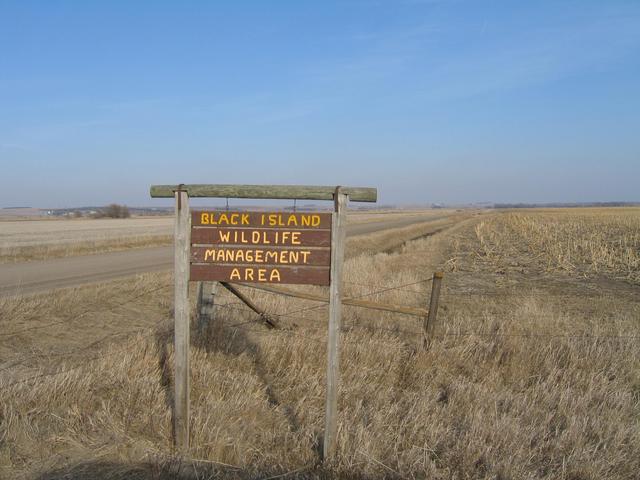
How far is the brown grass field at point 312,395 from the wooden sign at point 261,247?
50.3 inches

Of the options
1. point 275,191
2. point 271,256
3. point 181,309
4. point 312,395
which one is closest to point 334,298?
point 271,256

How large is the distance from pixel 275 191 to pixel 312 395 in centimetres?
227

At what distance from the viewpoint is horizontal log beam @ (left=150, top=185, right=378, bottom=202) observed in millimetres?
3992

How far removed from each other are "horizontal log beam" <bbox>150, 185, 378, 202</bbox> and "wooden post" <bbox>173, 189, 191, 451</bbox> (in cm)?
12

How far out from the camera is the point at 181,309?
4160 mm

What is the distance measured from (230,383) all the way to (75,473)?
1.89 m

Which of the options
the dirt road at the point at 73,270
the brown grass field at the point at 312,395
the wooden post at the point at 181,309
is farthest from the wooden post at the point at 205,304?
the dirt road at the point at 73,270

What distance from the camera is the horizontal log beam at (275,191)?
399cm

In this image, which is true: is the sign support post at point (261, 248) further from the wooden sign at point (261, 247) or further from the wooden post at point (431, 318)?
the wooden post at point (431, 318)

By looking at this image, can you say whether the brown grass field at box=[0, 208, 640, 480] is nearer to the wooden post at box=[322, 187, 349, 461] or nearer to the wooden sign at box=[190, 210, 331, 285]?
the wooden post at box=[322, 187, 349, 461]

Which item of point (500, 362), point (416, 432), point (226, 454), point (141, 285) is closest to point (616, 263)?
point (500, 362)

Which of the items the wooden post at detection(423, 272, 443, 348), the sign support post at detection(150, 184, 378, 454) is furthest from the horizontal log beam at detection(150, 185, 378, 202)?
the wooden post at detection(423, 272, 443, 348)

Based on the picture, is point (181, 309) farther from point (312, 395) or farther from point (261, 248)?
point (312, 395)

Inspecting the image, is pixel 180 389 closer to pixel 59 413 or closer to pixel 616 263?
pixel 59 413
